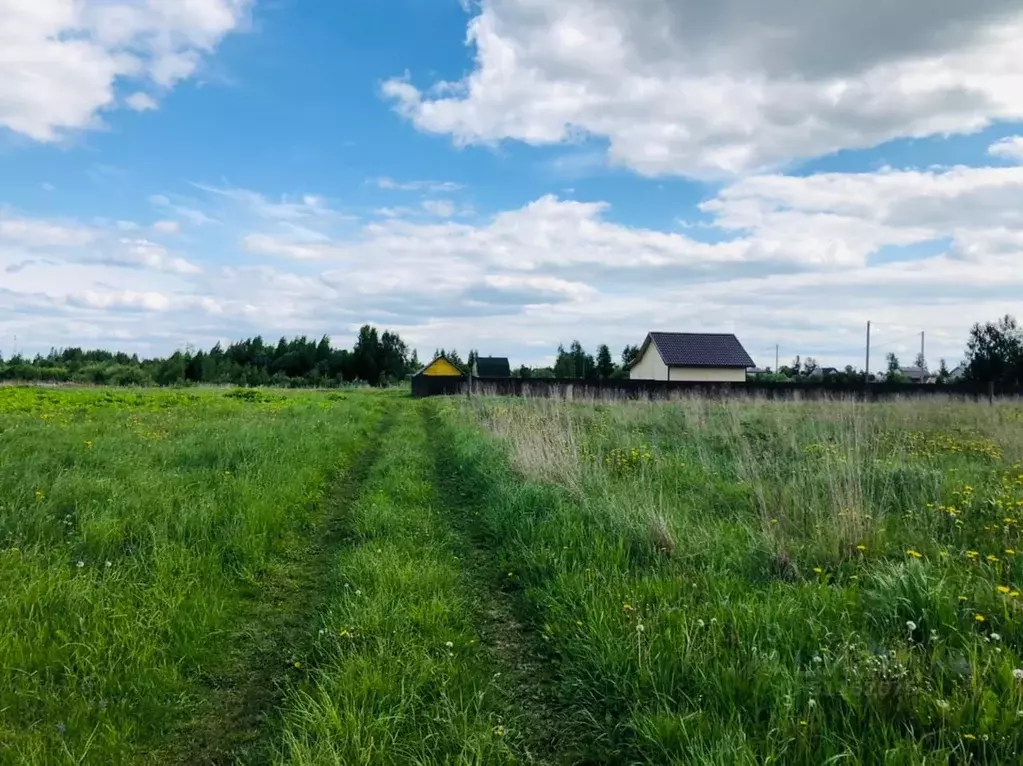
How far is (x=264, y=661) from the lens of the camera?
3799 millimetres

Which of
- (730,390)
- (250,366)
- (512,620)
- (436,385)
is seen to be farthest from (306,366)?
(512,620)

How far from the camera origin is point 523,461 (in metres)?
8.83

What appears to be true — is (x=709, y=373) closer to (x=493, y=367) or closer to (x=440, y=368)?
(x=440, y=368)

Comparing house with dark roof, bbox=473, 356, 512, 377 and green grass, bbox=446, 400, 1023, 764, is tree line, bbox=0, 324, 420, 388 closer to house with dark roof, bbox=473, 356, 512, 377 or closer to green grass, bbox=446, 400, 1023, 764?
house with dark roof, bbox=473, 356, 512, 377

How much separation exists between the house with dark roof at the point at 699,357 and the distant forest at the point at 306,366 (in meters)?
11.6

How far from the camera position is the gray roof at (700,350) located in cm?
4766

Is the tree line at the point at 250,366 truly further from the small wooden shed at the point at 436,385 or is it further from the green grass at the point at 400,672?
the green grass at the point at 400,672

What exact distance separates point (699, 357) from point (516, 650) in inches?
1841

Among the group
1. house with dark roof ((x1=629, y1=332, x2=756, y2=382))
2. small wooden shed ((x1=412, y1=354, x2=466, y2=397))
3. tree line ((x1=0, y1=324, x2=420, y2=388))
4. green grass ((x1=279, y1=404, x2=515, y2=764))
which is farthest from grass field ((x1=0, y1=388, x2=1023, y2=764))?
tree line ((x1=0, y1=324, x2=420, y2=388))

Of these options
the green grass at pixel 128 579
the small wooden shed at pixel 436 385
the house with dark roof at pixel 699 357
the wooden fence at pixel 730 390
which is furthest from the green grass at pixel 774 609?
the house with dark roof at pixel 699 357

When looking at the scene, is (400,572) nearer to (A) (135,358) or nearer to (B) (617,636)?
(B) (617,636)

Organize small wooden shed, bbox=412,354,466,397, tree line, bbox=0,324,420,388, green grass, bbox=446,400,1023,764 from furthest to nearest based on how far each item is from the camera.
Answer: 1. tree line, bbox=0,324,420,388
2. small wooden shed, bbox=412,354,466,397
3. green grass, bbox=446,400,1023,764

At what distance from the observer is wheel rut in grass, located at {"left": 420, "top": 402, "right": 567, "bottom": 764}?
3.05 meters

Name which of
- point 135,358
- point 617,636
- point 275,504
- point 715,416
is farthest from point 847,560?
point 135,358
